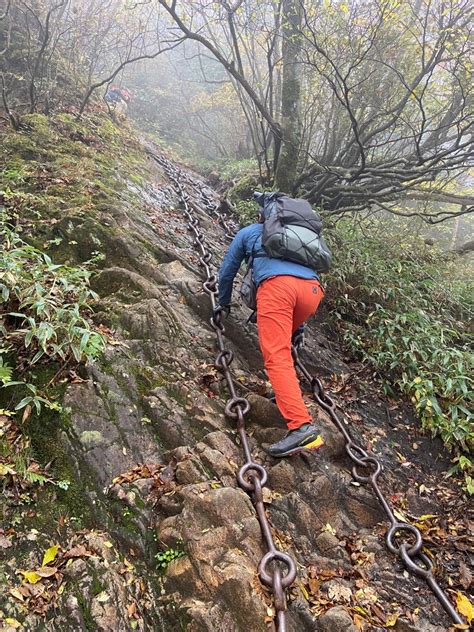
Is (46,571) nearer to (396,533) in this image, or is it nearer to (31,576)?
(31,576)

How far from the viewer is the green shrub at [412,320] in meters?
4.70

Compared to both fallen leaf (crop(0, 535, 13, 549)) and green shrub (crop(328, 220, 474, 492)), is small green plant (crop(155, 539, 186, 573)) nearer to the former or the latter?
fallen leaf (crop(0, 535, 13, 549))

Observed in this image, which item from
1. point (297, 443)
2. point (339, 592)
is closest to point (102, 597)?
point (339, 592)

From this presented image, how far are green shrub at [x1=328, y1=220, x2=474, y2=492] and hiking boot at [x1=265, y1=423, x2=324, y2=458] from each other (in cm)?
178

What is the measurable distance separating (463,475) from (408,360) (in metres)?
1.59

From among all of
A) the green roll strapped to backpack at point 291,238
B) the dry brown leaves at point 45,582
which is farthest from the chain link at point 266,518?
the dry brown leaves at point 45,582

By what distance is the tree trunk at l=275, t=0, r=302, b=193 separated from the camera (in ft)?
25.3

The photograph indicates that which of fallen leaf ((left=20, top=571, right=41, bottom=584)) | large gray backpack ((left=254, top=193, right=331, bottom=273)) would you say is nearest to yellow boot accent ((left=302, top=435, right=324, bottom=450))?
large gray backpack ((left=254, top=193, right=331, bottom=273))

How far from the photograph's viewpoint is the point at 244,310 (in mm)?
5262

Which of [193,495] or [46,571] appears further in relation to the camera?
[193,495]

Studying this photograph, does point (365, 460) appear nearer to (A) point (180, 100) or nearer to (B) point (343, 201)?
(B) point (343, 201)

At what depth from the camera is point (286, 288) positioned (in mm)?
3830

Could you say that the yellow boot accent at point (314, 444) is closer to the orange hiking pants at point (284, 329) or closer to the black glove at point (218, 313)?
the orange hiking pants at point (284, 329)

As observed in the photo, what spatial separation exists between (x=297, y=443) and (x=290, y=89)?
6.96 meters
